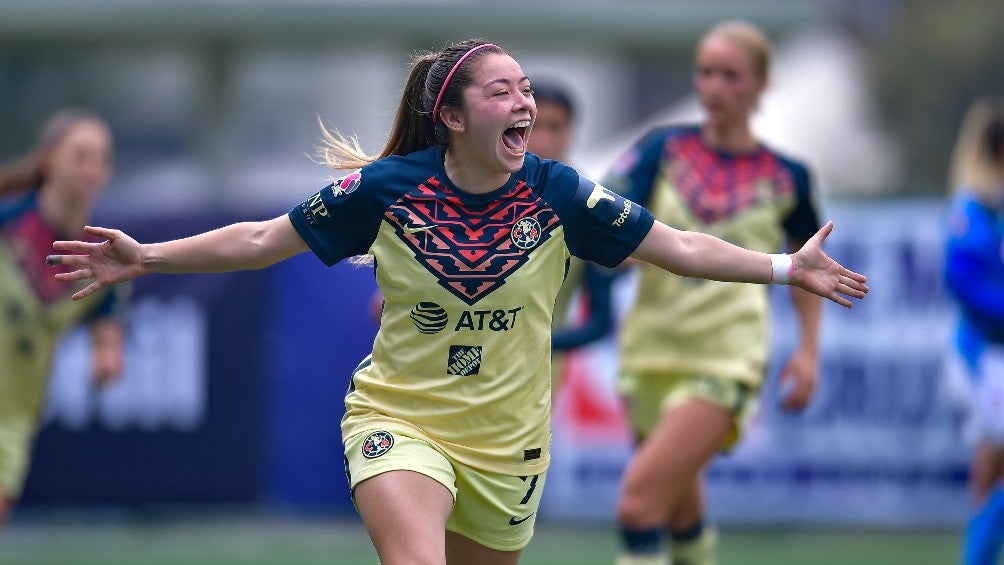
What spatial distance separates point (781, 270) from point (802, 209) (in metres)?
2.14

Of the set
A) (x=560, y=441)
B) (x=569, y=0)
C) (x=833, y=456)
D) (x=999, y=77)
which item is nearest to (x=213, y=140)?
(x=569, y=0)

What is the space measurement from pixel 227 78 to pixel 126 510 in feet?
28.2

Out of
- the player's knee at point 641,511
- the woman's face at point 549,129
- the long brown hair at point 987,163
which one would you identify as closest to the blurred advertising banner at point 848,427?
the long brown hair at point 987,163

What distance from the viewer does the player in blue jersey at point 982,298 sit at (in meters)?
7.90

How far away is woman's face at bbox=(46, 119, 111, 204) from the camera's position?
7.72 m

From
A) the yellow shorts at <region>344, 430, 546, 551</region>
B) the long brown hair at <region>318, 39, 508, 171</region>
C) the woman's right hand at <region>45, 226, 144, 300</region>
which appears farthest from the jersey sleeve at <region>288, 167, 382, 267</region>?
the yellow shorts at <region>344, 430, 546, 551</region>

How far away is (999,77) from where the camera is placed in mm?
26500

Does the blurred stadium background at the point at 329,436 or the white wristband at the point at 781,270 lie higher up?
the white wristband at the point at 781,270

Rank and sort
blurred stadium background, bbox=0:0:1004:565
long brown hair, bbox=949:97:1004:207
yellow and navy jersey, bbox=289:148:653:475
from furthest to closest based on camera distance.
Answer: blurred stadium background, bbox=0:0:1004:565 → long brown hair, bbox=949:97:1004:207 → yellow and navy jersey, bbox=289:148:653:475

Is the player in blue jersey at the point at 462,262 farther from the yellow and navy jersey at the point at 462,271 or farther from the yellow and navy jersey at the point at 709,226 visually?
the yellow and navy jersey at the point at 709,226

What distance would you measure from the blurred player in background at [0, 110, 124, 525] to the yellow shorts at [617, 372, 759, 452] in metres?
2.74

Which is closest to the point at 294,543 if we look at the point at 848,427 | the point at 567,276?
the point at 848,427

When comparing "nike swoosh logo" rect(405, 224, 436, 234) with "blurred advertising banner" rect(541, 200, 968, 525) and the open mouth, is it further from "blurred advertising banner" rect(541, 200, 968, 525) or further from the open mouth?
"blurred advertising banner" rect(541, 200, 968, 525)

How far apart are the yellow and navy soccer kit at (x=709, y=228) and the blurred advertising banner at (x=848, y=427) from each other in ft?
11.8
